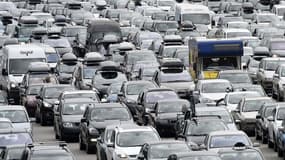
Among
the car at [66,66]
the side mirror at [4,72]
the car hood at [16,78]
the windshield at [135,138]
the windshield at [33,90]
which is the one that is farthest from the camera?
the car at [66,66]

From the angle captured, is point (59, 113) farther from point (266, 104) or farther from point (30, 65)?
point (30, 65)

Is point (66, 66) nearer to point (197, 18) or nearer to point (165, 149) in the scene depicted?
point (197, 18)

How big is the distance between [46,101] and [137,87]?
10.8 feet

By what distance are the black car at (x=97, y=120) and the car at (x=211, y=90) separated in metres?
6.82

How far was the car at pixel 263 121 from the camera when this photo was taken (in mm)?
40688

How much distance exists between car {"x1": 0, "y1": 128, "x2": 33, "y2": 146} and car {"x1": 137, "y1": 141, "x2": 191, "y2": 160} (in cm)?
381

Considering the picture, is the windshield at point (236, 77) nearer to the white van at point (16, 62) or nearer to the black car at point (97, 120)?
the white van at point (16, 62)

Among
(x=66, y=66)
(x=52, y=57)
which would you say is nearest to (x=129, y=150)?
(x=66, y=66)

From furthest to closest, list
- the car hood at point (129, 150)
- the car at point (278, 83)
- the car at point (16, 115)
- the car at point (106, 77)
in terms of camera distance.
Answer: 1. the car at point (106, 77)
2. the car at point (278, 83)
3. the car at point (16, 115)
4. the car hood at point (129, 150)

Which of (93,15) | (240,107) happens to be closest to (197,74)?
(240,107)

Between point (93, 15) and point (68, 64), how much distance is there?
2445 cm

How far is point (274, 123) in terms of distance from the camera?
39500 mm

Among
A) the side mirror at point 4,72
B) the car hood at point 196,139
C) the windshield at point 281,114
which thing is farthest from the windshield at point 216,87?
the car hood at point 196,139

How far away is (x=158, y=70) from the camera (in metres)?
53.2
